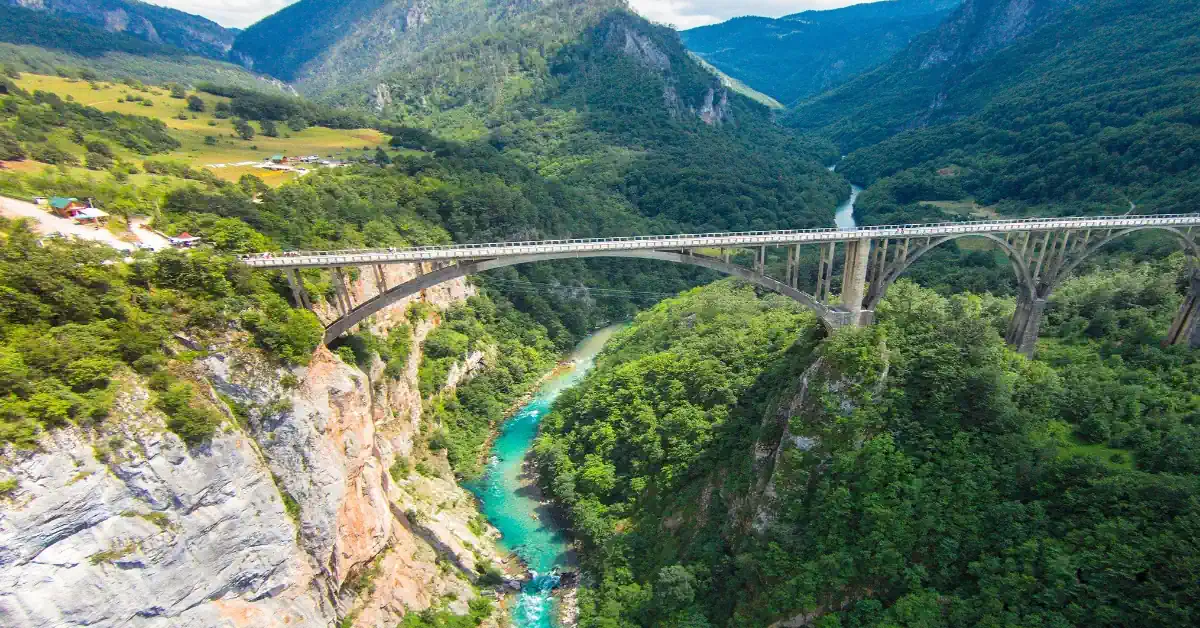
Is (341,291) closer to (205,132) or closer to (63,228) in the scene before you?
(63,228)

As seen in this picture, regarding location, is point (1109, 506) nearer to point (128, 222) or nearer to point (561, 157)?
point (128, 222)

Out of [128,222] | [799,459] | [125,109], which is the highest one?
[125,109]

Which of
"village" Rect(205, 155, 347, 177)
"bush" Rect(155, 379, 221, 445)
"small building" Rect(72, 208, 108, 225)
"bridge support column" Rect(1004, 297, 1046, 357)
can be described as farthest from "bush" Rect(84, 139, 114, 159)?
"bridge support column" Rect(1004, 297, 1046, 357)

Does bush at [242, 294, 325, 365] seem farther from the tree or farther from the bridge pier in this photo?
the tree

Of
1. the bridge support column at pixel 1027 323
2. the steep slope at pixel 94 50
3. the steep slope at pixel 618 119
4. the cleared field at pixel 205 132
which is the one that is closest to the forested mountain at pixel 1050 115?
the steep slope at pixel 618 119

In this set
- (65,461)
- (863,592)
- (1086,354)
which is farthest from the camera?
(1086,354)

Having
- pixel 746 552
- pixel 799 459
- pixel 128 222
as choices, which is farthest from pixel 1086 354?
pixel 128 222

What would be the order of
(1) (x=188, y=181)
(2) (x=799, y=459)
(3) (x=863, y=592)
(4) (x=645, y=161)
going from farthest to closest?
(4) (x=645, y=161) → (1) (x=188, y=181) → (2) (x=799, y=459) → (3) (x=863, y=592)

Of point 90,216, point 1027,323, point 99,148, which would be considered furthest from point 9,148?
point 1027,323
